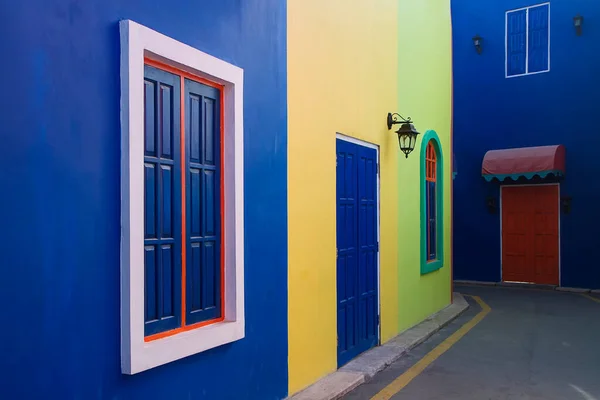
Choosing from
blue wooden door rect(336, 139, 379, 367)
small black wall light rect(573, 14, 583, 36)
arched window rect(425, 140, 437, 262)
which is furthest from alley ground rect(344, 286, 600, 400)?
small black wall light rect(573, 14, 583, 36)

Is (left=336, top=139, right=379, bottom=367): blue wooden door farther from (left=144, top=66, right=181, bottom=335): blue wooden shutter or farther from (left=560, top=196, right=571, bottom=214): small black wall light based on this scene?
(left=560, top=196, right=571, bottom=214): small black wall light

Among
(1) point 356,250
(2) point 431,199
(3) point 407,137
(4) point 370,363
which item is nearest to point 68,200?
(1) point 356,250

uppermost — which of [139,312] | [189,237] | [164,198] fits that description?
[164,198]

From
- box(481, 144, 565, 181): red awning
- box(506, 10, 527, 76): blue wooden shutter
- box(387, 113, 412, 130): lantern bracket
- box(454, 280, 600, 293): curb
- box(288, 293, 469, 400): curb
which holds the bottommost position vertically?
box(454, 280, 600, 293): curb

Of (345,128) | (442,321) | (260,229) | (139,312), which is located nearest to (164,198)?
(139,312)

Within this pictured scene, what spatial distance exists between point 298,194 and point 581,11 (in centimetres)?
1149

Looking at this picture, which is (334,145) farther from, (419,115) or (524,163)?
(524,163)

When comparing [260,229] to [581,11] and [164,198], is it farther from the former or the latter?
[581,11]

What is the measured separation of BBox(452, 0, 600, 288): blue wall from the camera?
45.0 feet

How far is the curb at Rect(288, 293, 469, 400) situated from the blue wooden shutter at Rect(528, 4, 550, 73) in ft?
25.2

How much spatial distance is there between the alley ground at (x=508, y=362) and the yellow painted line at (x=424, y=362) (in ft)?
0.03

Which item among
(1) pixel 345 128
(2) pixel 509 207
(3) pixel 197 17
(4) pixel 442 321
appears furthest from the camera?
(2) pixel 509 207

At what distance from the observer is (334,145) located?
20.4 ft

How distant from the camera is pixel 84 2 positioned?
3.26 meters
